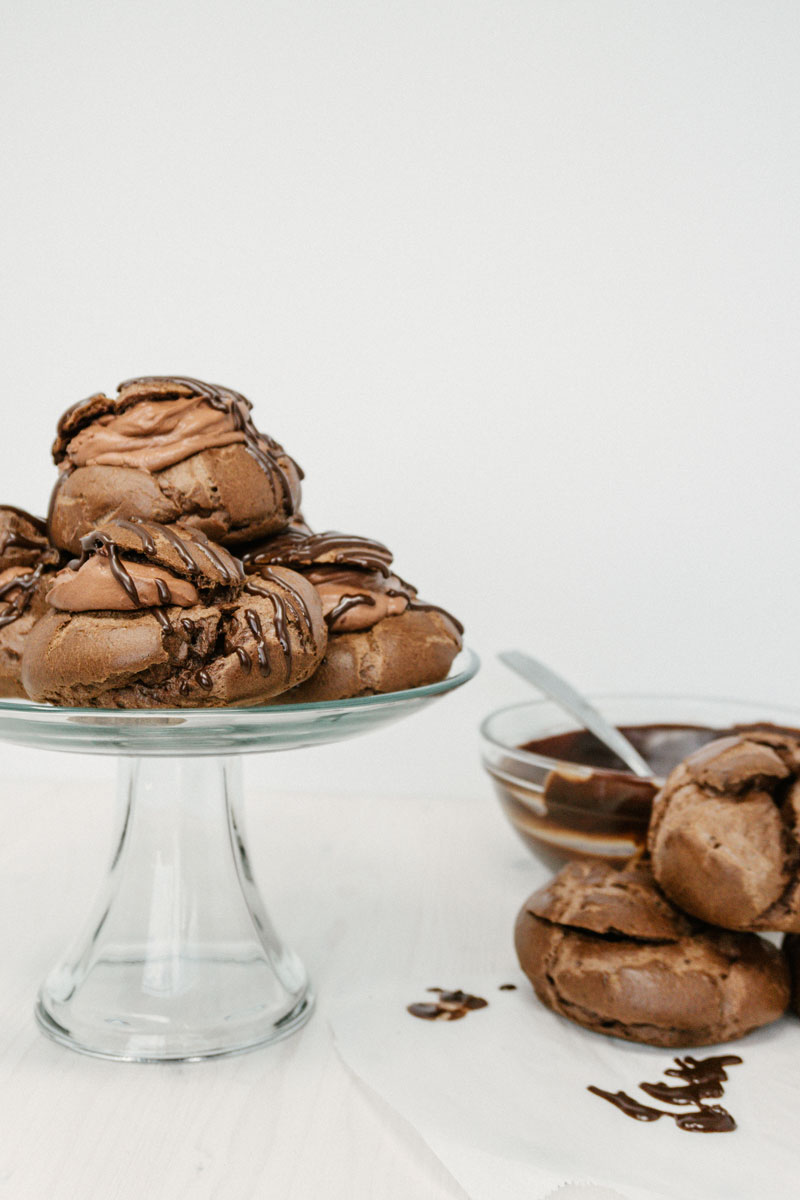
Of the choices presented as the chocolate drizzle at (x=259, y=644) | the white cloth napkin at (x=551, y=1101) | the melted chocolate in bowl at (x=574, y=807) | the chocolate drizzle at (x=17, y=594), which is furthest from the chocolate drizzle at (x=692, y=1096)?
the chocolate drizzle at (x=17, y=594)

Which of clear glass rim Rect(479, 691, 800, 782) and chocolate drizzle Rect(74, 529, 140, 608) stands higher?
chocolate drizzle Rect(74, 529, 140, 608)

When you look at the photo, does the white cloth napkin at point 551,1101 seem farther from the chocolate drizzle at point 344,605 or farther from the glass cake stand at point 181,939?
the chocolate drizzle at point 344,605

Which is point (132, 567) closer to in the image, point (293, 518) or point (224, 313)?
point (293, 518)

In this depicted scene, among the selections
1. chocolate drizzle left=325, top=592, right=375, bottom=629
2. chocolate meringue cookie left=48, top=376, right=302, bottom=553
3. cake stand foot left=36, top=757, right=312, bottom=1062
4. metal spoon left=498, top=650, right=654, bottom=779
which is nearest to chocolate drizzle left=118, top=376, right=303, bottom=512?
chocolate meringue cookie left=48, top=376, right=302, bottom=553

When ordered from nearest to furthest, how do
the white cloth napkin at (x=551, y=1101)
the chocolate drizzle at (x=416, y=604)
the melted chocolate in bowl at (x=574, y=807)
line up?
the white cloth napkin at (x=551, y=1101) → the chocolate drizzle at (x=416, y=604) → the melted chocolate in bowl at (x=574, y=807)

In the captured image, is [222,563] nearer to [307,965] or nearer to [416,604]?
[416,604]

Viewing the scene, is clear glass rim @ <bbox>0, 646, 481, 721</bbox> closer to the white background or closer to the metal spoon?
the metal spoon
